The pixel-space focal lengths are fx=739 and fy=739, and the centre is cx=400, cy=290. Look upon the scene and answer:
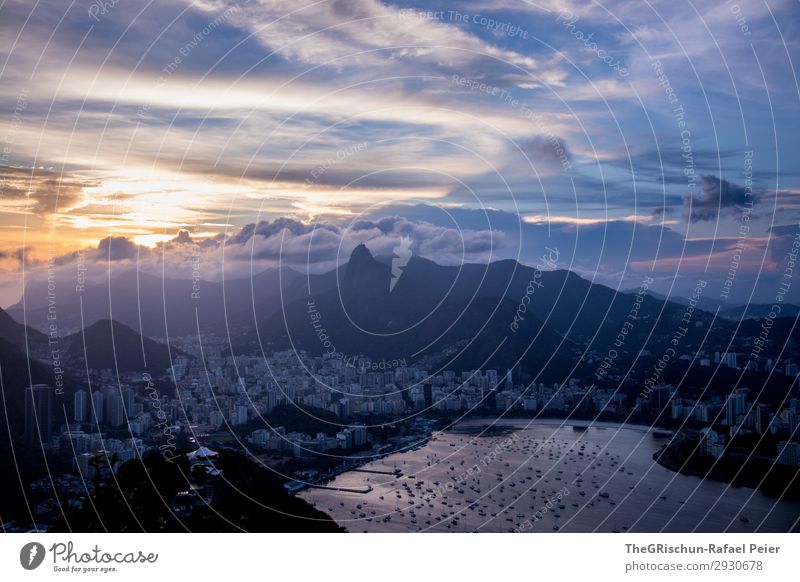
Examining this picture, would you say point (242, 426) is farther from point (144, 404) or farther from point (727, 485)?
point (727, 485)

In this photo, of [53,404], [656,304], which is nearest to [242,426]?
[53,404]

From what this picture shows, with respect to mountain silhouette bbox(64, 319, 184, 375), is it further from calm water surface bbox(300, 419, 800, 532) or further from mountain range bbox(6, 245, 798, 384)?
calm water surface bbox(300, 419, 800, 532)
